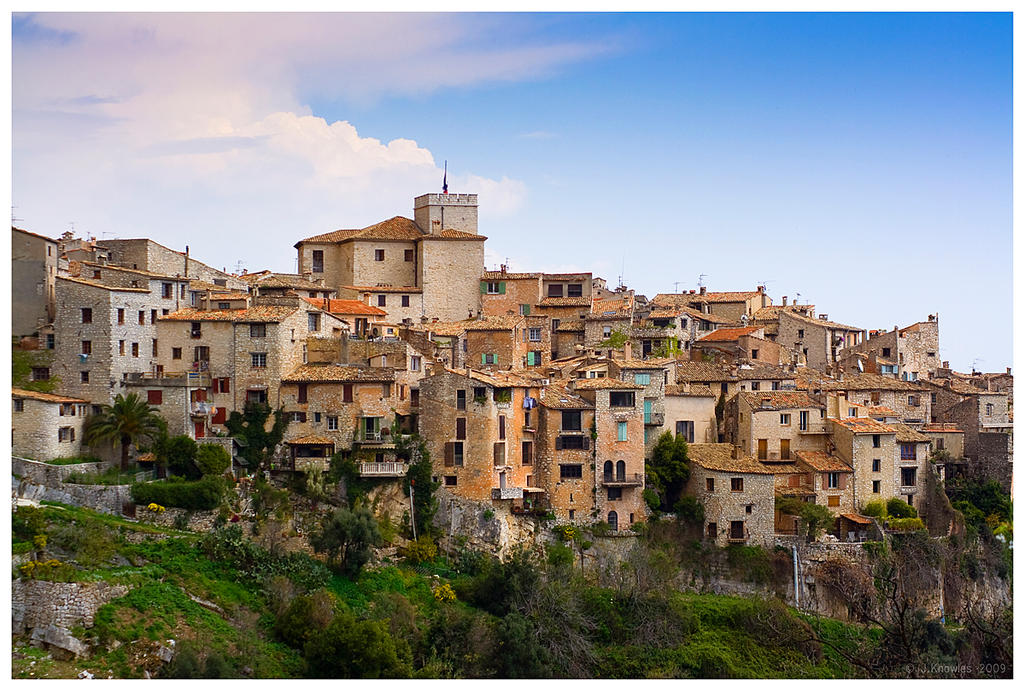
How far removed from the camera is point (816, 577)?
5297cm

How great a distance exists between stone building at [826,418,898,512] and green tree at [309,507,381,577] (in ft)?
71.7

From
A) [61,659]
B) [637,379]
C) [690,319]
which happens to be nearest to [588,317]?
[690,319]

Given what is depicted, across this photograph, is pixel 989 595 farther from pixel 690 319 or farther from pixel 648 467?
pixel 690 319

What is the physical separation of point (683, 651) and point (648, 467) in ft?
31.5

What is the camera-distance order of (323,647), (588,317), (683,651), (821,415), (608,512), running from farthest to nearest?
(588,317) → (821,415) → (608,512) → (683,651) → (323,647)

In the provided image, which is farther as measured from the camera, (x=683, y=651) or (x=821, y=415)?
(x=821, y=415)

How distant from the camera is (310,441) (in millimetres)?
49500

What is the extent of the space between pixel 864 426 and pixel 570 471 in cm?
1381

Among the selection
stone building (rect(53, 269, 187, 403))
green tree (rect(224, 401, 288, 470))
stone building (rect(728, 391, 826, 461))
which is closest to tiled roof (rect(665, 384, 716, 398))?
stone building (rect(728, 391, 826, 461))

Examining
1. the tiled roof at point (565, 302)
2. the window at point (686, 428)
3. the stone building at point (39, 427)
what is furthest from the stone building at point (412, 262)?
the stone building at point (39, 427)

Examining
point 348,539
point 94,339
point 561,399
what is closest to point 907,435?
point 561,399

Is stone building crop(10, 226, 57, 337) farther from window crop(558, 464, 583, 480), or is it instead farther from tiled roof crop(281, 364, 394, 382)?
window crop(558, 464, 583, 480)

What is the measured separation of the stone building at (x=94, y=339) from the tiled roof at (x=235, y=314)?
6.72 feet

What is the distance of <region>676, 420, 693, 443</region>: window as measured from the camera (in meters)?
57.5
